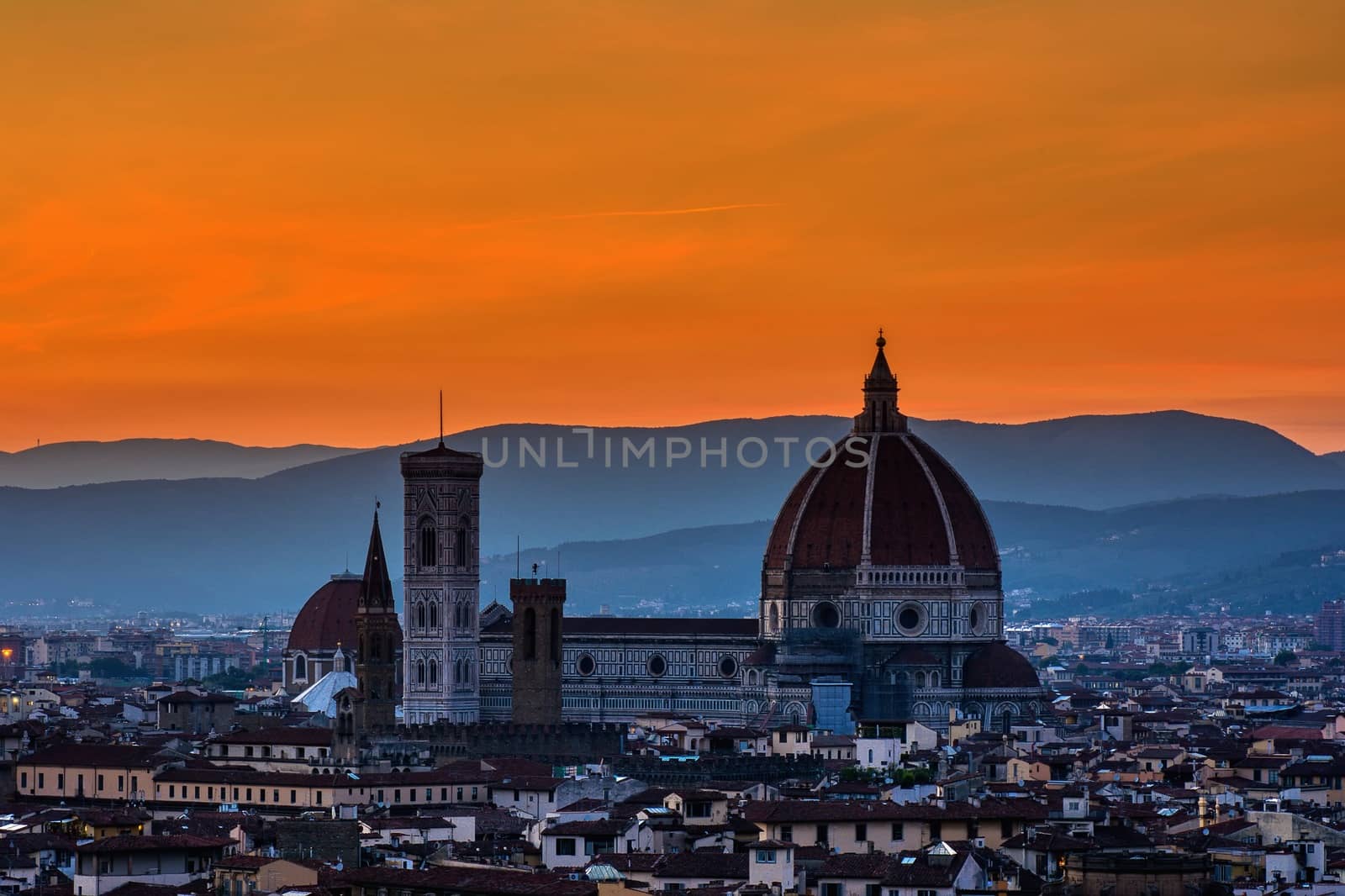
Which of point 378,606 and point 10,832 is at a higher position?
point 378,606

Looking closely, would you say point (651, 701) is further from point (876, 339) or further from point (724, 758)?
point (724, 758)

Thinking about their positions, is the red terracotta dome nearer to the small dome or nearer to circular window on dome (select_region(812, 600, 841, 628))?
circular window on dome (select_region(812, 600, 841, 628))

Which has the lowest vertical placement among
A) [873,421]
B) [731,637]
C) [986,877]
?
[986,877]

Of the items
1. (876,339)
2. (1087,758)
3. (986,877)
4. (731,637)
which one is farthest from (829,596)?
(986,877)

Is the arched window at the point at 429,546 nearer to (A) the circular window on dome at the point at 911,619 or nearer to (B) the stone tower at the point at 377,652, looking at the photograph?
(B) the stone tower at the point at 377,652

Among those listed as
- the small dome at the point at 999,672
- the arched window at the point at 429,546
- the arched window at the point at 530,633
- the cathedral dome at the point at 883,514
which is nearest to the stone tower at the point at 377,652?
the arched window at the point at 530,633

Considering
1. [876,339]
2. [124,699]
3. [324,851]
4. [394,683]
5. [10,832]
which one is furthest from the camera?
[124,699]

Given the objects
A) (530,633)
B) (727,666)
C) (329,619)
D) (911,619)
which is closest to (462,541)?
(530,633)
